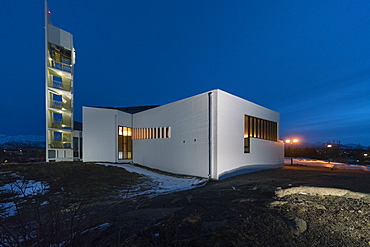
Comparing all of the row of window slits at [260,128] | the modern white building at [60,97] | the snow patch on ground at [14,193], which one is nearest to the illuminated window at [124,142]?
the modern white building at [60,97]

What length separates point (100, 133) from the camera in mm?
18297

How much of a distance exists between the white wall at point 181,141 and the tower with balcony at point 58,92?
8.58 m

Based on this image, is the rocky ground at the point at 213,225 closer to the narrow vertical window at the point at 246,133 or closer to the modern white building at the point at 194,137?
the modern white building at the point at 194,137

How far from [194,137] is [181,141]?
1.46m

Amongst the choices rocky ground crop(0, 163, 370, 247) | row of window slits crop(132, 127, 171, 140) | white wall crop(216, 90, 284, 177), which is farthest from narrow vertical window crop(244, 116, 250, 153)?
rocky ground crop(0, 163, 370, 247)

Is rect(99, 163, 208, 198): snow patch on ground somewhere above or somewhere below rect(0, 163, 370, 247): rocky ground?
below

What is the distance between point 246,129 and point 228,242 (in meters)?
12.1

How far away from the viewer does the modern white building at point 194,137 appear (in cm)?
1186

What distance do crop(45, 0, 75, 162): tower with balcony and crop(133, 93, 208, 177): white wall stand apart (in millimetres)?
8581

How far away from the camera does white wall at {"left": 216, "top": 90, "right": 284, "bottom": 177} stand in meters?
11.7

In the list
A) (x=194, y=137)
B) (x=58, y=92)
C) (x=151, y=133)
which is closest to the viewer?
(x=194, y=137)

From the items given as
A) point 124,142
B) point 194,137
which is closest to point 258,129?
point 194,137

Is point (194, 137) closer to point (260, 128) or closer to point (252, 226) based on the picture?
point (260, 128)

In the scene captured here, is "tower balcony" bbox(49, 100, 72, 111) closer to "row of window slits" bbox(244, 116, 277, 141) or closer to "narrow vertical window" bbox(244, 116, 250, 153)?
"narrow vertical window" bbox(244, 116, 250, 153)
